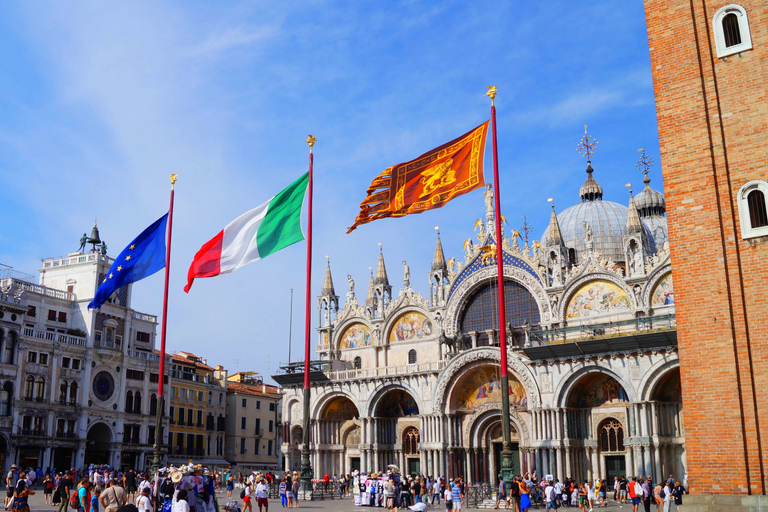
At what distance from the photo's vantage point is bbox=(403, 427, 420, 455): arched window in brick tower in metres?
52.8

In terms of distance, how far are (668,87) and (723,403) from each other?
8.78m

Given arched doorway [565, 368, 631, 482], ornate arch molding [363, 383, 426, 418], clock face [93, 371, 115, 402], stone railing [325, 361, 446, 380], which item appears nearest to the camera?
arched doorway [565, 368, 631, 482]

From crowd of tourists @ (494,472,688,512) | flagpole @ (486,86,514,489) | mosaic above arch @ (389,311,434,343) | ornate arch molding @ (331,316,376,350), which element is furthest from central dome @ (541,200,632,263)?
flagpole @ (486,86,514,489)

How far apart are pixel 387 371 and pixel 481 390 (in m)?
7.41

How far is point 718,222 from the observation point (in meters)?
20.2

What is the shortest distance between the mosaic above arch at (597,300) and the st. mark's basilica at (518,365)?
0.22 feet

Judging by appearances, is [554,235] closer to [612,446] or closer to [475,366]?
[475,366]

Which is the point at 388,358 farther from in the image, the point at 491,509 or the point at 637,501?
the point at 637,501

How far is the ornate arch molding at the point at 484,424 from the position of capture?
4700cm

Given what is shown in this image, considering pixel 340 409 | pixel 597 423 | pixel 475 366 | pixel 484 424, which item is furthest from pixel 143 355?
pixel 597 423

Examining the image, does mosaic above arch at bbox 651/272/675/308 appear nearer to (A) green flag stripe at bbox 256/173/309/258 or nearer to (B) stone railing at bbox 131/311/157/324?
(A) green flag stripe at bbox 256/173/309/258

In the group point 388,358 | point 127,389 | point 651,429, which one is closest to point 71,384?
point 127,389

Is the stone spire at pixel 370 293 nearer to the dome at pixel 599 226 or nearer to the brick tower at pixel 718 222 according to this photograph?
the dome at pixel 599 226

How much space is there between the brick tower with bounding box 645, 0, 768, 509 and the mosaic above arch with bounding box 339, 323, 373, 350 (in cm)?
3803
